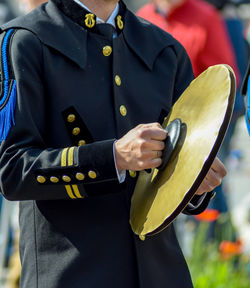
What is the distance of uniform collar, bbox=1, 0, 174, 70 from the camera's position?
2.28m

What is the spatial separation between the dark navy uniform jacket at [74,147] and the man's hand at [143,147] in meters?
0.05

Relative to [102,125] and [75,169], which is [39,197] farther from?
[102,125]

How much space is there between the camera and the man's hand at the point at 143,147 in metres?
2.05

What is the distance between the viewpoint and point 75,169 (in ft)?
7.03

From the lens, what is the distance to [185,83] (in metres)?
2.53

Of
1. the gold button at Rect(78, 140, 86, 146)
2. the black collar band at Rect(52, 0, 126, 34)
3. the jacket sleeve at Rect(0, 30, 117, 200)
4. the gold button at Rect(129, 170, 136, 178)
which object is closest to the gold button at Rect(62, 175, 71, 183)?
the jacket sleeve at Rect(0, 30, 117, 200)

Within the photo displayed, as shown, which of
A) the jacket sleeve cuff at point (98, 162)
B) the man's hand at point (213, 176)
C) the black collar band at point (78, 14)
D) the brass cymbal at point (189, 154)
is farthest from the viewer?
the black collar band at point (78, 14)

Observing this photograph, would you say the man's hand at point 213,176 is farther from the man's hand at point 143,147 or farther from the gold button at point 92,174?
the gold button at point 92,174

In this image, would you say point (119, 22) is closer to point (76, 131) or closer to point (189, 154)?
point (76, 131)

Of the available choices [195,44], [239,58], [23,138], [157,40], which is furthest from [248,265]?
[23,138]

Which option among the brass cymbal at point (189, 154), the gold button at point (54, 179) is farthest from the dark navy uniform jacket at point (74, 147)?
the brass cymbal at point (189, 154)

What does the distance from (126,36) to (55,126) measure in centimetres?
40

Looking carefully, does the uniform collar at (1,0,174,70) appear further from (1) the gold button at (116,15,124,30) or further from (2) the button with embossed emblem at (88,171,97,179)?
(2) the button with embossed emblem at (88,171,97,179)

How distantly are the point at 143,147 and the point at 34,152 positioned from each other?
1.06 ft
